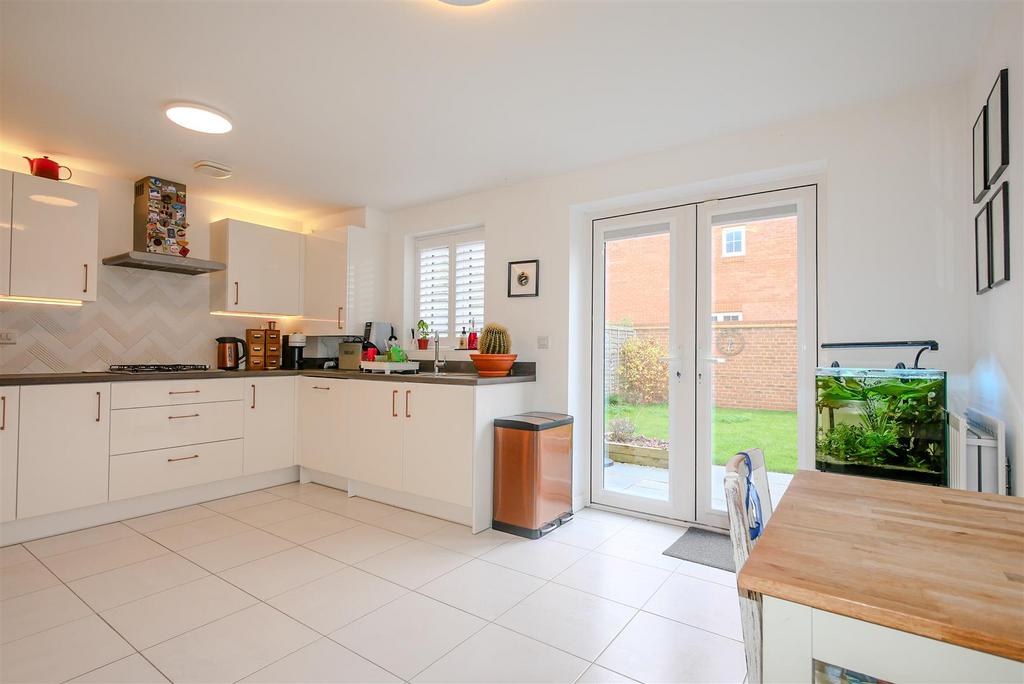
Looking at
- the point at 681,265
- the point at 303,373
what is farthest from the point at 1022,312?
the point at 303,373

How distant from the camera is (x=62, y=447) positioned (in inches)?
Result: 116

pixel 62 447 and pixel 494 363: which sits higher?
pixel 494 363

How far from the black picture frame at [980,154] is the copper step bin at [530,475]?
2.30 m

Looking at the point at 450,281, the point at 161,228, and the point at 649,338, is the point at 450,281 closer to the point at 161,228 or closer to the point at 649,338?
the point at 649,338

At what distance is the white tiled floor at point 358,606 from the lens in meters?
1.77

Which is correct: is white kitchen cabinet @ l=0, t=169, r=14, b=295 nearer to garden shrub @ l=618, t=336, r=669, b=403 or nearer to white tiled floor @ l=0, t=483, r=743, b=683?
white tiled floor @ l=0, t=483, r=743, b=683

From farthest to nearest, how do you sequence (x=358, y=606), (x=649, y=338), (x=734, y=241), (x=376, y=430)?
(x=376, y=430) < (x=649, y=338) < (x=734, y=241) < (x=358, y=606)

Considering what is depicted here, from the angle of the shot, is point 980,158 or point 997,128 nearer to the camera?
point 997,128

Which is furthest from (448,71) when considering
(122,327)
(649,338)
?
(122,327)

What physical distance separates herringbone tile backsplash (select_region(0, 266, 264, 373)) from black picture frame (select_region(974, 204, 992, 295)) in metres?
5.03

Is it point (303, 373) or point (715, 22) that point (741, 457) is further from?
point (303, 373)

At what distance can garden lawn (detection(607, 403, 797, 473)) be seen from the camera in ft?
9.46

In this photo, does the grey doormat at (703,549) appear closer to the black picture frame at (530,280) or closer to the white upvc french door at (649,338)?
the white upvc french door at (649,338)

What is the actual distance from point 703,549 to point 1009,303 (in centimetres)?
185
